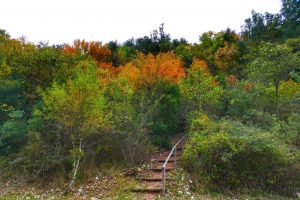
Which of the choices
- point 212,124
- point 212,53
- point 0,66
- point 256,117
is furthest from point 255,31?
point 0,66

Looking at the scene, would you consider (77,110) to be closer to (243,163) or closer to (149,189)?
(149,189)

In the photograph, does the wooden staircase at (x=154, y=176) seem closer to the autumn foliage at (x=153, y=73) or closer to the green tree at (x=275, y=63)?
the autumn foliage at (x=153, y=73)

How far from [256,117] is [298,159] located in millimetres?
3483

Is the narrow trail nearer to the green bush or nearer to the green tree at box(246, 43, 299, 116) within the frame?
the green bush

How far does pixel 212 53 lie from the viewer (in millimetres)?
29516

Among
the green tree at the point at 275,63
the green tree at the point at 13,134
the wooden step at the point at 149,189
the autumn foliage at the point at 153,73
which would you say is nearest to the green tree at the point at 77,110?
the green tree at the point at 13,134

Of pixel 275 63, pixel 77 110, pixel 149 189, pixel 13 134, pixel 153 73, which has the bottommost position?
pixel 149 189

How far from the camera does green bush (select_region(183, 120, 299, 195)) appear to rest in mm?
11164

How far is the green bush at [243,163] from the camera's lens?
11164 millimetres

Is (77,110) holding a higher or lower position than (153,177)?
higher

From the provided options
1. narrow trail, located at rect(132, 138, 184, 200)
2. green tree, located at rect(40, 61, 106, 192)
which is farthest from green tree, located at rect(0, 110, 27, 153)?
narrow trail, located at rect(132, 138, 184, 200)

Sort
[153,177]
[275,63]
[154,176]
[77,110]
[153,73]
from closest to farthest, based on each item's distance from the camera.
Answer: [77,110] < [153,177] < [154,176] < [275,63] < [153,73]

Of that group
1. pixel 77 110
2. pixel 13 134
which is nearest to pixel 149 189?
pixel 77 110

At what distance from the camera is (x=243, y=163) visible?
11.3m
